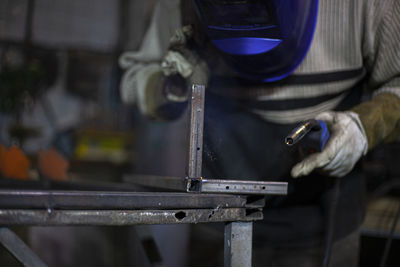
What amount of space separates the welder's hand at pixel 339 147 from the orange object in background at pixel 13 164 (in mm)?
988

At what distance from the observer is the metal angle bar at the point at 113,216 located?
0.51 meters

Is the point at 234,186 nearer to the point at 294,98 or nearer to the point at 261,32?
the point at 261,32

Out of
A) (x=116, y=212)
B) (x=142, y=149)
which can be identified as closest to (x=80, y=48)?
(x=142, y=149)

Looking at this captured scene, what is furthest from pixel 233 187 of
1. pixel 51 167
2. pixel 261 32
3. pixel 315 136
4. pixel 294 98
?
pixel 51 167

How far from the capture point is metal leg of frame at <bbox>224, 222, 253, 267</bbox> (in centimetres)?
61

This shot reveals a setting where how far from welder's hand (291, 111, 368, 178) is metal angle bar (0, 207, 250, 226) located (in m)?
0.22

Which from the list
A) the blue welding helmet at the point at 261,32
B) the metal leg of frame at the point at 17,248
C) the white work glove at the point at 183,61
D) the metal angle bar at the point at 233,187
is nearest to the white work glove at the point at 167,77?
the white work glove at the point at 183,61

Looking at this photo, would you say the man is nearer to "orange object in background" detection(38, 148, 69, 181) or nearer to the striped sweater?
the striped sweater

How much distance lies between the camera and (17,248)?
55 centimetres

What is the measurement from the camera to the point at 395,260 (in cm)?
152

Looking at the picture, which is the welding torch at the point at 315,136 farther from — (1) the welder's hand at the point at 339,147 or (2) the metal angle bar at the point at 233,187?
(2) the metal angle bar at the point at 233,187

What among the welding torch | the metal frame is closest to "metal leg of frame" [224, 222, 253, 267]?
the metal frame

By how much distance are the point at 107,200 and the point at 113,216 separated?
3cm

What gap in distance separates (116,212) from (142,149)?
63.0 inches
